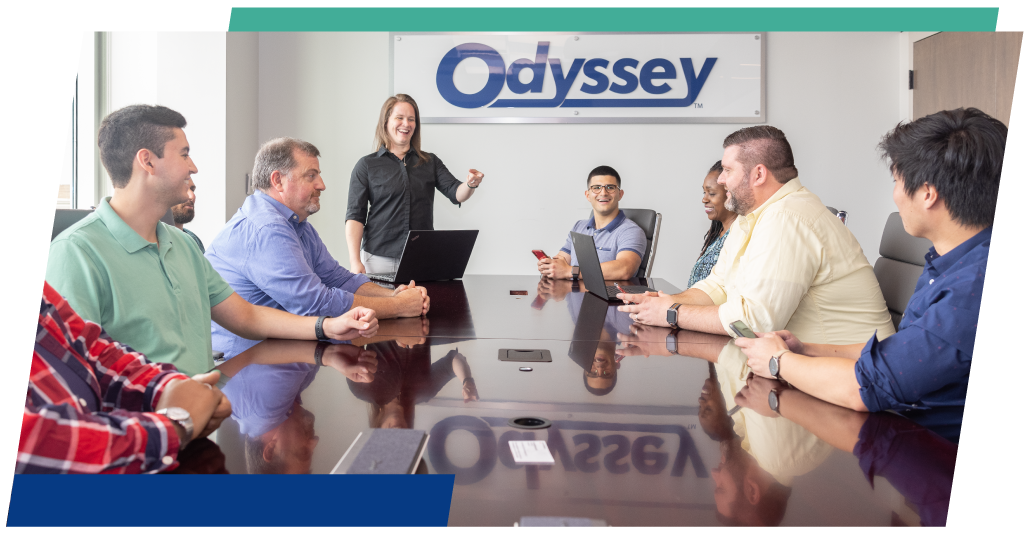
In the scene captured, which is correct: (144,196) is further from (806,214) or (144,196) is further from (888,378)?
(806,214)

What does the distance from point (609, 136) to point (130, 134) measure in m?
3.86

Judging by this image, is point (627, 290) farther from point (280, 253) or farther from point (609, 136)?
point (609, 136)

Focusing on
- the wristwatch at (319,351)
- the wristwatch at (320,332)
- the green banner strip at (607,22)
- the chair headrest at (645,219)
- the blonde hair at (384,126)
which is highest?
the green banner strip at (607,22)

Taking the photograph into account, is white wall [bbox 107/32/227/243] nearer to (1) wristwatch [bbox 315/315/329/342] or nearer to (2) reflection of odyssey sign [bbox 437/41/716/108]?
(2) reflection of odyssey sign [bbox 437/41/716/108]

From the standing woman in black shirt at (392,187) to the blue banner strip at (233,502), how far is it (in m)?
2.75

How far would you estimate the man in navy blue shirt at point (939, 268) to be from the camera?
1012 millimetres

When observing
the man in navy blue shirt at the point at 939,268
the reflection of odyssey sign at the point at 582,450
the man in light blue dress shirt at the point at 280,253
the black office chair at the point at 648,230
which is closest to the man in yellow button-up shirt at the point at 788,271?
the man in navy blue shirt at the point at 939,268

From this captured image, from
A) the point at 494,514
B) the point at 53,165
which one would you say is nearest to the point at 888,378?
the point at 494,514

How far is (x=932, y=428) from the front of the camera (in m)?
1.08

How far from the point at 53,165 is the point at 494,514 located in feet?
2.12

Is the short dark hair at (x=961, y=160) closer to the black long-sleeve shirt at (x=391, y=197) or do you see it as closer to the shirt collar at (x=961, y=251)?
the shirt collar at (x=961, y=251)

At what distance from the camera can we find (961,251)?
1.06 m

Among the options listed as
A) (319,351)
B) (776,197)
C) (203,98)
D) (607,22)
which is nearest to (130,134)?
(319,351)
